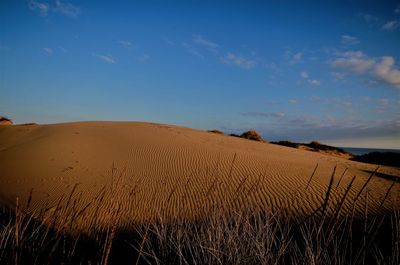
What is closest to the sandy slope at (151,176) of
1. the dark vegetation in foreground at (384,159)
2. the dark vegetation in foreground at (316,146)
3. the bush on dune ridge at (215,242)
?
the bush on dune ridge at (215,242)

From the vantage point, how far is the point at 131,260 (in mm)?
4902

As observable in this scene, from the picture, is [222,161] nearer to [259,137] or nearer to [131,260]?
[131,260]

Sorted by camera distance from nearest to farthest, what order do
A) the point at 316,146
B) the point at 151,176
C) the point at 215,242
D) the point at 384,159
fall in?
the point at 215,242, the point at 151,176, the point at 384,159, the point at 316,146

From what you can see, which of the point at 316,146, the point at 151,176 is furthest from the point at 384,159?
the point at 151,176

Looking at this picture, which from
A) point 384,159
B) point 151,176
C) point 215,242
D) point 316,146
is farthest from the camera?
point 316,146

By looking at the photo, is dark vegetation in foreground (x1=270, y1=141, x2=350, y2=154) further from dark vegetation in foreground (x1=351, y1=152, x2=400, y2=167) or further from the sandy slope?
the sandy slope

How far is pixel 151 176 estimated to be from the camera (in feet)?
33.4

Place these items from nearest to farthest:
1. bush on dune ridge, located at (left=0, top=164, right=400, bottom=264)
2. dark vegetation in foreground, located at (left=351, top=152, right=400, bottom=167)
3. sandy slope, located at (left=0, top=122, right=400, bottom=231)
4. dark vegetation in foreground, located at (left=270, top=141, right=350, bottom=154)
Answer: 1. bush on dune ridge, located at (left=0, top=164, right=400, bottom=264)
2. sandy slope, located at (left=0, top=122, right=400, bottom=231)
3. dark vegetation in foreground, located at (left=351, top=152, right=400, bottom=167)
4. dark vegetation in foreground, located at (left=270, top=141, right=350, bottom=154)

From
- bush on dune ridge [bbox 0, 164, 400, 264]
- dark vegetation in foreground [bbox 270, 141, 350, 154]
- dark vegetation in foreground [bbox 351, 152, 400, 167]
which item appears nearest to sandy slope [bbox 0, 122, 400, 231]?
bush on dune ridge [bbox 0, 164, 400, 264]

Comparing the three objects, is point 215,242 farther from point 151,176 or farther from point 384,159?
point 384,159

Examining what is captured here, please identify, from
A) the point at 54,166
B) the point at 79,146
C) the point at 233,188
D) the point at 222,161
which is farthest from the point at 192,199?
the point at 79,146

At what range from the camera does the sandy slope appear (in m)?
7.38

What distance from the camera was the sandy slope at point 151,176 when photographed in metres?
7.38

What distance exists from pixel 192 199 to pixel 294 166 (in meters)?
5.43
